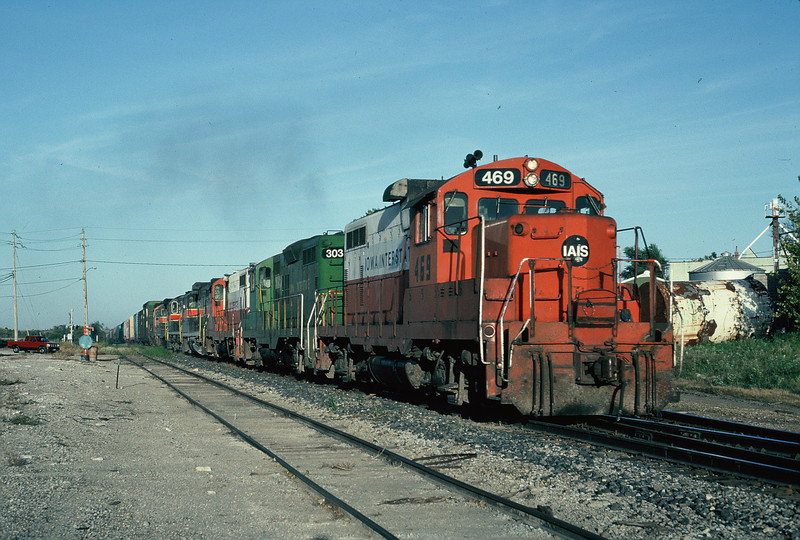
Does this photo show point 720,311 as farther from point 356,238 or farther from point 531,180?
point 531,180

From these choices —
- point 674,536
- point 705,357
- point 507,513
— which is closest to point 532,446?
point 507,513

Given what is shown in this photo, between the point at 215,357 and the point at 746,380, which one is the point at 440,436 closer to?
the point at 746,380

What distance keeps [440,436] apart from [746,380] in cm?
1043

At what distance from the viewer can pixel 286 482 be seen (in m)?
7.19

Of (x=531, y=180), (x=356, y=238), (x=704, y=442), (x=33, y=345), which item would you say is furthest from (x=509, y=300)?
(x=33, y=345)

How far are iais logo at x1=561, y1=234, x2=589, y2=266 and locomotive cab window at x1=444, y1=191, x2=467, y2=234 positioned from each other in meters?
1.55

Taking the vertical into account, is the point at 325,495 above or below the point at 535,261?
below

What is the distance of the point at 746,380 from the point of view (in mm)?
16703

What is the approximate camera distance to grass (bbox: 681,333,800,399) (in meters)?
16.1

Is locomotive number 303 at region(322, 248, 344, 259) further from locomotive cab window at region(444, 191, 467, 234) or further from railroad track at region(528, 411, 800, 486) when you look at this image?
railroad track at region(528, 411, 800, 486)

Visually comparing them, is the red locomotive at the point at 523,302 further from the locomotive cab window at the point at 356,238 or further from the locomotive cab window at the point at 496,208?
the locomotive cab window at the point at 356,238

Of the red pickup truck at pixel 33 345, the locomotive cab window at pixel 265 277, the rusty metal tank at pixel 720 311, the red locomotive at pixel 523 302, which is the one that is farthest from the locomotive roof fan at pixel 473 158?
the red pickup truck at pixel 33 345

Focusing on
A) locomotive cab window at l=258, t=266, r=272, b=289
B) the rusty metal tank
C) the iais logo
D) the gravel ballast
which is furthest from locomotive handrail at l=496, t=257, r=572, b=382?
locomotive cab window at l=258, t=266, r=272, b=289

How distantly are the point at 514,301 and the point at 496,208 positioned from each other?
161 centimetres
